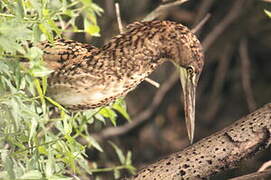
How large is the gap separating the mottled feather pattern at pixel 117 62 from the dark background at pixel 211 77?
1.97 metres

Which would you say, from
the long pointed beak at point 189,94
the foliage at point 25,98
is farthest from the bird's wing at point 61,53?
the long pointed beak at point 189,94

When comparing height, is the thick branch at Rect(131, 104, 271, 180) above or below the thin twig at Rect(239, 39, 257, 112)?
below

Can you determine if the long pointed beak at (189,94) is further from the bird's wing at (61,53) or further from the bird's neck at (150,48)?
the bird's wing at (61,53)

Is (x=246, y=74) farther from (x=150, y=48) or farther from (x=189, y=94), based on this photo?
(x=150, y=48)

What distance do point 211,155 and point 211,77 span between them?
2.66 meters

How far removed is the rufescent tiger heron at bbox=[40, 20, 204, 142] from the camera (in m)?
2.10

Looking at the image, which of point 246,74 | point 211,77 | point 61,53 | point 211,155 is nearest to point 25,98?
point 61,53

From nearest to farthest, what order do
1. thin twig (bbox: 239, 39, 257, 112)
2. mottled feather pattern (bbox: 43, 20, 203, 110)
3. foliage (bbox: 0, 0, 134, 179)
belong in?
foliage (bbox: 0, 0, 134, 179)
mottled feather pattern (bbox: 43, 20, 203, 110)
thin twig (bbox: 239, 39, 257, 112)

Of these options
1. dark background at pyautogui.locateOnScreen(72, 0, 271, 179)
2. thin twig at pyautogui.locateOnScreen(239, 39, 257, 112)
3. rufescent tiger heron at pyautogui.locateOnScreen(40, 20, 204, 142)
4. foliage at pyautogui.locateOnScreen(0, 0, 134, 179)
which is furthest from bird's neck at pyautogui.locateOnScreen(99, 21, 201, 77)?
thin twig at pyautogui.locateOnScreen(239, 39, 257, 112)

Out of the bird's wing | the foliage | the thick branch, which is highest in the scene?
the bird's wing

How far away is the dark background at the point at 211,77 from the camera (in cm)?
439

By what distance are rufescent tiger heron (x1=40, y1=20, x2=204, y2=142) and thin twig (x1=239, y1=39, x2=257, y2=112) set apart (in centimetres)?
219

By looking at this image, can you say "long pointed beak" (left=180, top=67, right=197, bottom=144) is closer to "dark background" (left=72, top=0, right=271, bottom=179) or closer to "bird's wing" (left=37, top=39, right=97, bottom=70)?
"bird's wing" (left=37, top=39, right=97, bottom=70)

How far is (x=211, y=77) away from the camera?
4793mm
